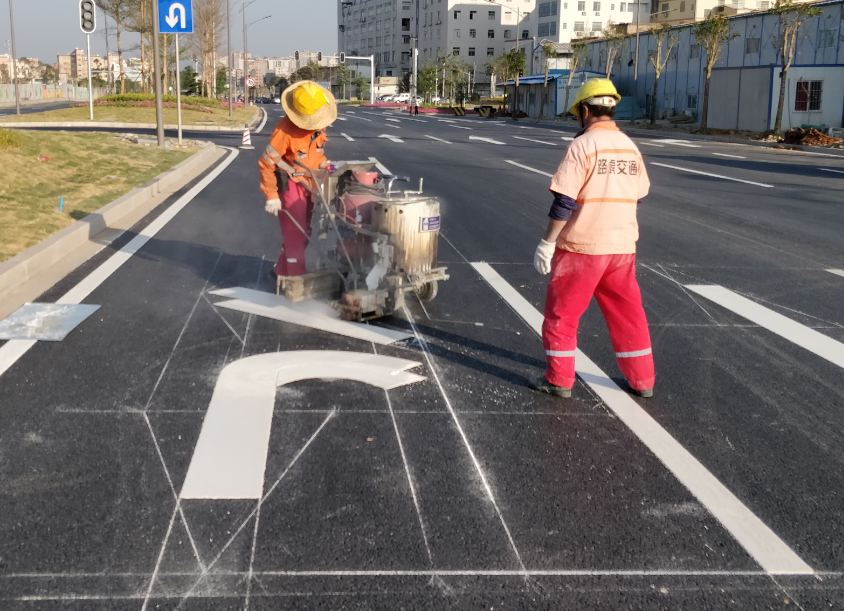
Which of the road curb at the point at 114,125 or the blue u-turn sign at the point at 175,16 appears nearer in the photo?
the blue u-turn sign at the point at 175,16

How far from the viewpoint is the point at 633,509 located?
360 centimetres

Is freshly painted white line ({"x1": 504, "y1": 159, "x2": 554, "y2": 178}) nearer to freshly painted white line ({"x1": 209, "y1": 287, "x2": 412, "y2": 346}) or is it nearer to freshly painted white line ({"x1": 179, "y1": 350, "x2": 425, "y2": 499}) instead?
freshly painted white line ({"x1": 209, "y1": 287, "x2": 412, "y2": 346})

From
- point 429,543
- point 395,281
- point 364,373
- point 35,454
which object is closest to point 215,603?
point 429,543

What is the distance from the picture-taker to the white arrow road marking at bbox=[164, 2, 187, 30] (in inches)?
770

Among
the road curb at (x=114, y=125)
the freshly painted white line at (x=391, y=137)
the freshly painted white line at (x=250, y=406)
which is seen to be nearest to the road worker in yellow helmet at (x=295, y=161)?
the freshly painted white line at (x=250, y=406)

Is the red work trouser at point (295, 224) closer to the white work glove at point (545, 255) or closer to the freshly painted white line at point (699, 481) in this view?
the freshly painted white line at point (699, 481)

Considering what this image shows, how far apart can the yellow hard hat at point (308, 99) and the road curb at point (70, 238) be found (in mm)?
2801

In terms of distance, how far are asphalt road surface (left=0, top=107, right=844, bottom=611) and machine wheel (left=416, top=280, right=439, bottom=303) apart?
0.08 m

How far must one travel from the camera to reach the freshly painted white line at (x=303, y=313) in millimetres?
5977

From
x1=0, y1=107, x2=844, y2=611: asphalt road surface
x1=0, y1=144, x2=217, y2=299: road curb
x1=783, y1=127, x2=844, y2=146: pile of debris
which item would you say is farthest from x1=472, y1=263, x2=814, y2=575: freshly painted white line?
x1=783, y1=127, x2=844, y2=146: pile of debris

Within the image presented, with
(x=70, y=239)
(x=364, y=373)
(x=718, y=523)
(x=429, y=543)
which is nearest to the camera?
(x=429, y=543)

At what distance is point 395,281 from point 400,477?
7.79ft

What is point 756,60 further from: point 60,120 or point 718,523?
point 718,523

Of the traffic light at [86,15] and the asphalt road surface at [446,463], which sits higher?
the traffic light at [86,15]
